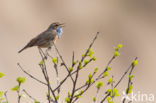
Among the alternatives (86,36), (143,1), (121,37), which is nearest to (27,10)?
(86,36)

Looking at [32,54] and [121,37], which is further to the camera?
[121,37]

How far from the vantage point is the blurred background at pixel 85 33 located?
74.1ft

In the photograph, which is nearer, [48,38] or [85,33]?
[48,38]

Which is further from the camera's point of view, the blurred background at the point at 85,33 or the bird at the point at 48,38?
the blurred background at the point at 85,33

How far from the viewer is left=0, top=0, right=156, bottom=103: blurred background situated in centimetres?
2258

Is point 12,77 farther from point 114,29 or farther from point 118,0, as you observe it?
point 118,0

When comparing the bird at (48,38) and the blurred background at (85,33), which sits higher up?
the bird at (48,38)

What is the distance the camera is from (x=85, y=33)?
26.2 m

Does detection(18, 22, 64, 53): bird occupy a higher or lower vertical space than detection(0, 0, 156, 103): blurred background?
higher

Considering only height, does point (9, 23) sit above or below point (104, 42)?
above

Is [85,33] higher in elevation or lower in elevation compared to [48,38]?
lower

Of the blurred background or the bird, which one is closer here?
the bird

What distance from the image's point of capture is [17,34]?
2427 centimetres

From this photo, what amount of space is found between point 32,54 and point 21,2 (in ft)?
13.8
